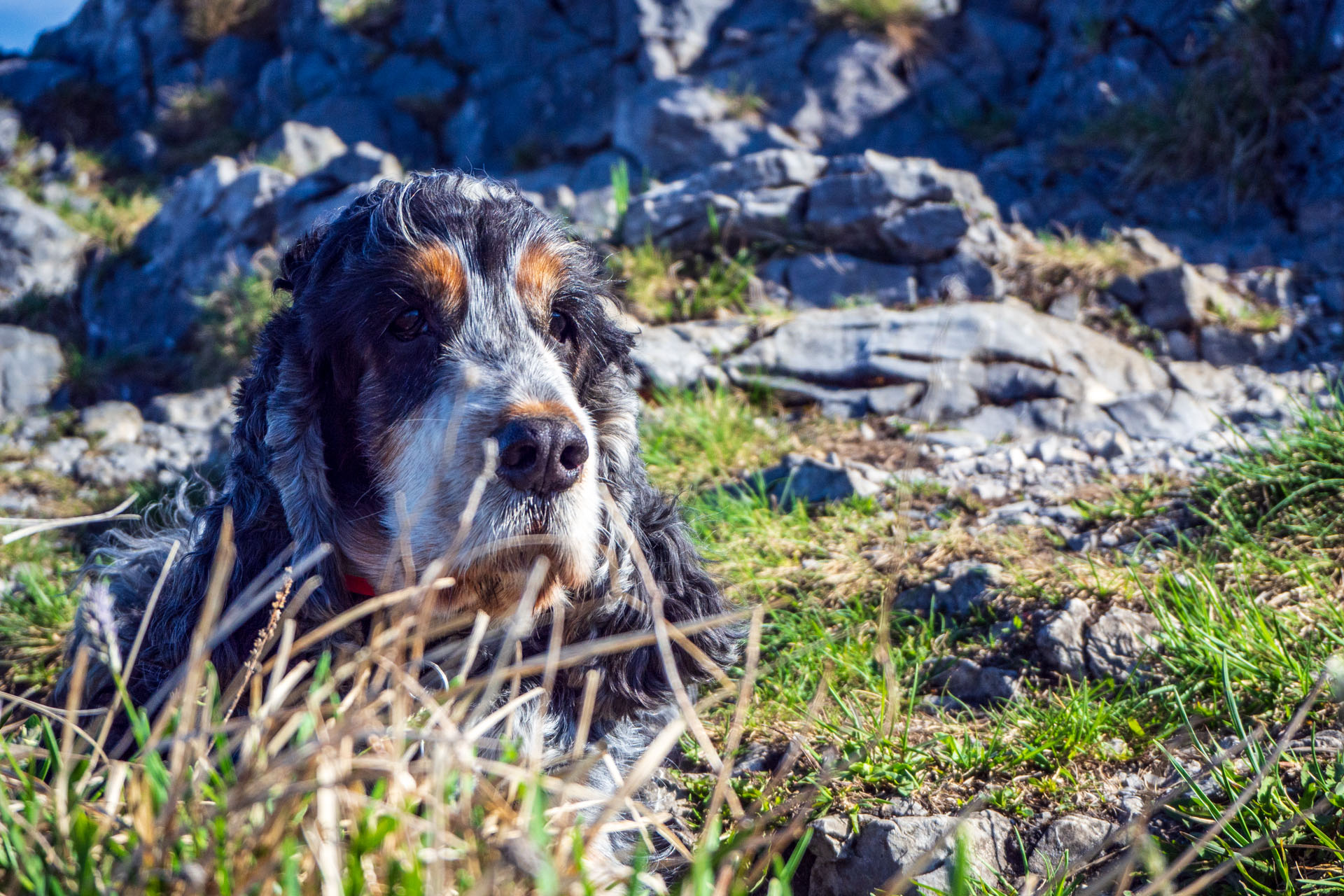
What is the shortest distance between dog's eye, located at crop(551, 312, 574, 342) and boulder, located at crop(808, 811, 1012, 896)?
4.95 feet

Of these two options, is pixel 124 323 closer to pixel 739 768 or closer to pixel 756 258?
pixel 756 258

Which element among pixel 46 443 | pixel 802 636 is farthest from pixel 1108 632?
pixel 46 443

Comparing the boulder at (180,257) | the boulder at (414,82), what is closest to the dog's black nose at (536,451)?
the boulder at (180,257)

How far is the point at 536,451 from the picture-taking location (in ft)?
6.94

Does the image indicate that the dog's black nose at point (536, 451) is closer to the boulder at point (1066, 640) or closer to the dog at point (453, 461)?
the dog at point (453, 461)

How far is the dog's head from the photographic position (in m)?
2.17

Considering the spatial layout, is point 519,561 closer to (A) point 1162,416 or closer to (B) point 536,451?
(B) point 536,451

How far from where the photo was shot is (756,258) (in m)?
7.75

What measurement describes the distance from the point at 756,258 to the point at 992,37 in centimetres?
630

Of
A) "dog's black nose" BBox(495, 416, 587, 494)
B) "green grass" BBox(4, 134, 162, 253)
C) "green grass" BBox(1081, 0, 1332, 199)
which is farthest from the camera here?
"green grass" BBox(4, 134, 162, 253)

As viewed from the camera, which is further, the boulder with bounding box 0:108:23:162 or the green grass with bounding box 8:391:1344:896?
the boulder with bounding box 0:108:23:162

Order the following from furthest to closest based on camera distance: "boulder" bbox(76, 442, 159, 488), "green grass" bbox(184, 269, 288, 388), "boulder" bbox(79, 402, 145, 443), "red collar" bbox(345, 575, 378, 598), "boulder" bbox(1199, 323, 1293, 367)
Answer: "green grass" bbox(184, 269, 288, 388) < "boulder" bbox(79, 402, 145, 443) < "boulder" bbox(1199, 323, 1293, 367) < "boulder" bbox(76, 442, 159, 488) < "red collar" bbox(345, 575, 378, 598)

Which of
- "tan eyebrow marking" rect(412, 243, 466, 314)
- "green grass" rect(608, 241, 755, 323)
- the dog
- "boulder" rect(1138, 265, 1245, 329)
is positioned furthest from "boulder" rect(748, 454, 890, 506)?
"boulder" rect(1138, 265, 1245, 329)

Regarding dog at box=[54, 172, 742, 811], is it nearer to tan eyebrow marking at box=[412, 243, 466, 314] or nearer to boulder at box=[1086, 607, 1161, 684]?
tan eyebrow marking at box=[412, 243, 466, 314]
